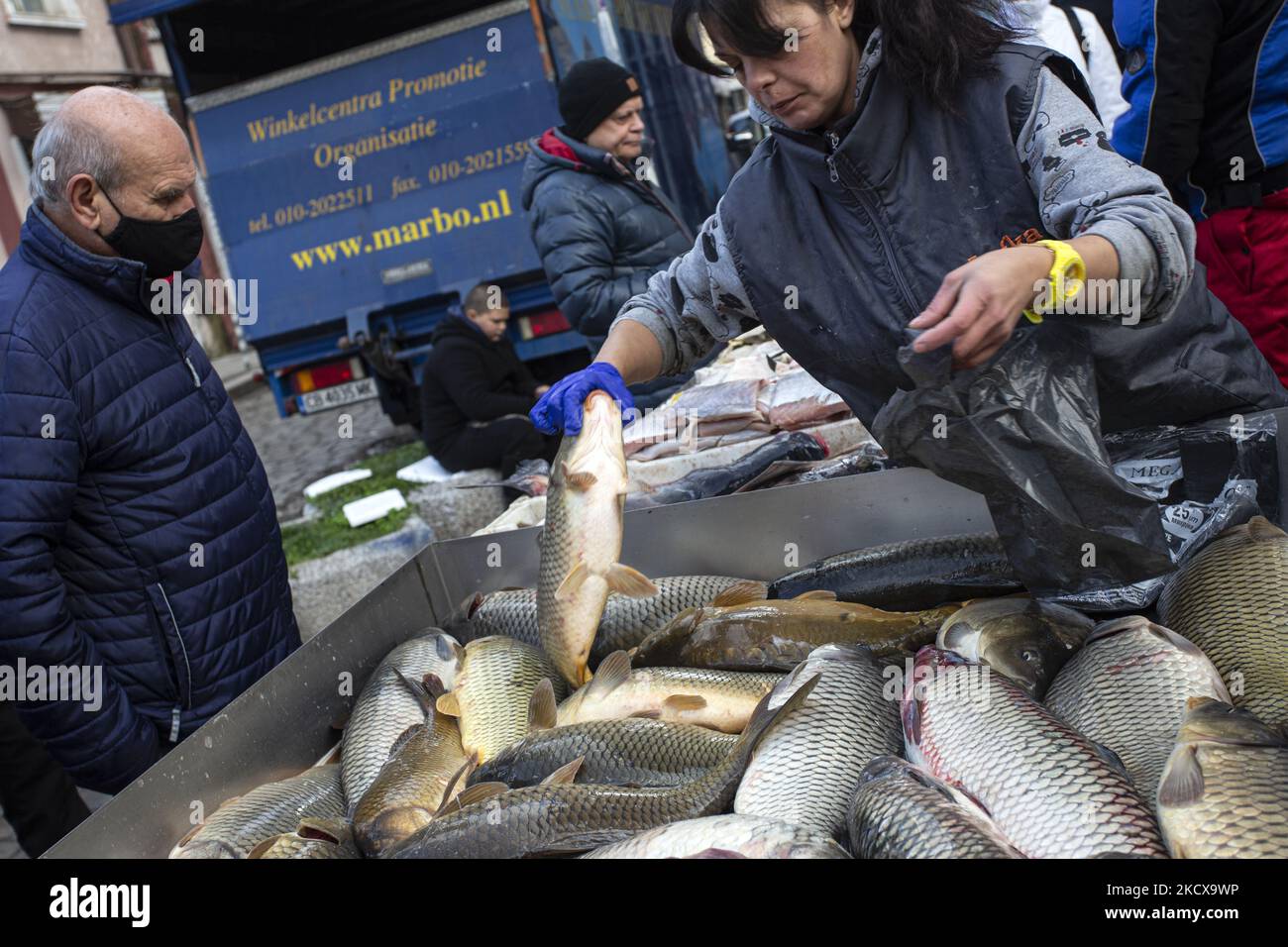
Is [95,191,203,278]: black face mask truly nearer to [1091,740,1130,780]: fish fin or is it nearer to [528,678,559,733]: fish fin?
[528,678,559,733]: fish fin

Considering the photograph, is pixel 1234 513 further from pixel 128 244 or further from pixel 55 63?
pixel 55 63

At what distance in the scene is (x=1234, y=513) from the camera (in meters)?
2.39

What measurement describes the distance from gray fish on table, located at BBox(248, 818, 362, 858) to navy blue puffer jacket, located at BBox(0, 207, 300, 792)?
1114mm

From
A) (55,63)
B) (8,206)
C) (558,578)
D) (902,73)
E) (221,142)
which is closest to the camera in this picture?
(902,73)

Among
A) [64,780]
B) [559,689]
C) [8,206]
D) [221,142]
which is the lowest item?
[64,780]

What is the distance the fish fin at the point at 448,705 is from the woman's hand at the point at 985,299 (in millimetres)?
1463

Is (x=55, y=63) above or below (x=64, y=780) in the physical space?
above

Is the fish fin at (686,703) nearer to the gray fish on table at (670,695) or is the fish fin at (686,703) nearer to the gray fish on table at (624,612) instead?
the gray fish on table at (670,695)

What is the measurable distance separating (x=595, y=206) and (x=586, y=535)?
130 inches

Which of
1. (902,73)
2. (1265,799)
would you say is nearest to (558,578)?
(902,73)

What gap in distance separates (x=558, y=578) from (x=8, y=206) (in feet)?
60.0

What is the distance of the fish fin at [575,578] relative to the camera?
96.5 inches

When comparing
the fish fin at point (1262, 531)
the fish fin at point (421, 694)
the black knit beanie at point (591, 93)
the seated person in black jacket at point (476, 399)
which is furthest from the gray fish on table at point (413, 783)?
the seated person in black jacket at point (476, 399)

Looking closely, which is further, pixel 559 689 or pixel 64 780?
pixel 64 780
